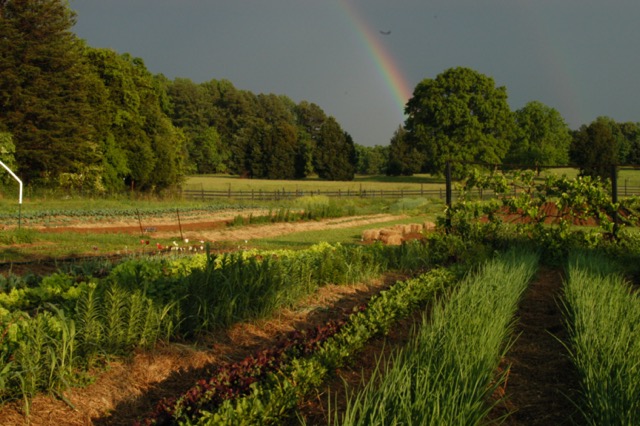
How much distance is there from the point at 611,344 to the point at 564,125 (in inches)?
2945

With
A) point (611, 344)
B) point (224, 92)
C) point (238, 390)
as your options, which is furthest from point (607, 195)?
point (224, 92)

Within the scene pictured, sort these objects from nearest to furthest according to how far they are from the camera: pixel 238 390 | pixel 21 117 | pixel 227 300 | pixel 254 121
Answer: pixel 238 390 → pixel 227 300 → pixel 21 117 → pixel 254 121

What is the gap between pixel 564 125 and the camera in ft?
233

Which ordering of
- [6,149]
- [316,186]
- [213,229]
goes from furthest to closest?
[316,186] < [6,149] < [213,229]

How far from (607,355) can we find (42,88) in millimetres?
34448

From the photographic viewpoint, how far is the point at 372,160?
95.0 metres

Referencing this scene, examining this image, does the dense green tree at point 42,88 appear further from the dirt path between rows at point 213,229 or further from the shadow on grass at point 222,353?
the shadow on grass at point 222,353

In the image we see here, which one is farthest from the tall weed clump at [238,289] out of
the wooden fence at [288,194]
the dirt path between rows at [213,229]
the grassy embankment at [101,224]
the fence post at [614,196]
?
the wooden fence at [288,194]

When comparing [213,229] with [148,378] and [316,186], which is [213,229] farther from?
[316,186]

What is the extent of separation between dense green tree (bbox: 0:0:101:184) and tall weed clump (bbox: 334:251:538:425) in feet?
105

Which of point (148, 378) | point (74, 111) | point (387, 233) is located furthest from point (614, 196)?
point (74, 111)

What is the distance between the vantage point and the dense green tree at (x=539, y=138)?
64062 millimetres

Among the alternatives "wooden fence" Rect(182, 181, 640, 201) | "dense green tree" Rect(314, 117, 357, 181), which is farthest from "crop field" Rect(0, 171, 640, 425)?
"dense green tree" Rect(314, 117, 357, 181)

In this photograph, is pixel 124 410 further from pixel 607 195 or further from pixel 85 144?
pixel 85 144
